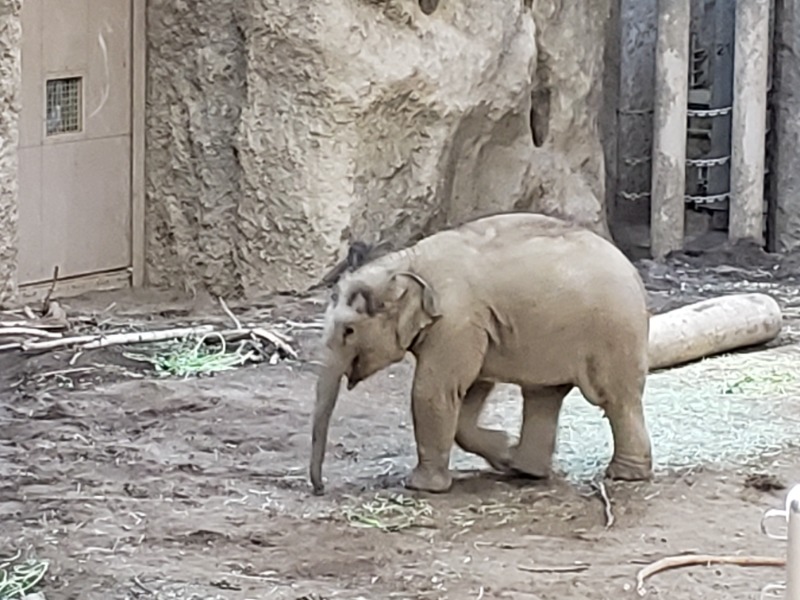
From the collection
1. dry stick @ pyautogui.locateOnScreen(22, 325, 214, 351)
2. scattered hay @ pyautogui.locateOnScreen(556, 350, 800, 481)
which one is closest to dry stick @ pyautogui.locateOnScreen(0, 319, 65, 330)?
dry stick @ pyautogui.locateOnScreen(22, 325, 214, 351)

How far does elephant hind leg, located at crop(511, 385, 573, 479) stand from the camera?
524cm

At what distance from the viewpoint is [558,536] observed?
4727 millimetres

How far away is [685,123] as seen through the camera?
31.3ft

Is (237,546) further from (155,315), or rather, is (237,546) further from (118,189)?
(118,189)

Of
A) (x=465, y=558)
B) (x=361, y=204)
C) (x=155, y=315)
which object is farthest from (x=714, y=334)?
(x=465, y=558)

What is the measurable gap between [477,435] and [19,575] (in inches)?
59.7

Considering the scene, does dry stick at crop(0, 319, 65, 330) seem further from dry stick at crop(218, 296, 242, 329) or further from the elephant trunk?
the elephant trunk

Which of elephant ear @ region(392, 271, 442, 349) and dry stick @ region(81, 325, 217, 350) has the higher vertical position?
elephant ear @ region(392, 271, 442, 349)

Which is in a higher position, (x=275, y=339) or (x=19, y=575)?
(x=275, y=339)

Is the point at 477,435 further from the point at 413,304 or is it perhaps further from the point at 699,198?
the point at 699,198

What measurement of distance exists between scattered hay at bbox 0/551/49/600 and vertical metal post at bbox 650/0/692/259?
565cm

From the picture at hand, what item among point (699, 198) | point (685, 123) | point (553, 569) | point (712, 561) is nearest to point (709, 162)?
point (699, 198)

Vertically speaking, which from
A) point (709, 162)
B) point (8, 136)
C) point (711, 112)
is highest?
point (711, 112)

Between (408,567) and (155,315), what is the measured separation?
145 inches
